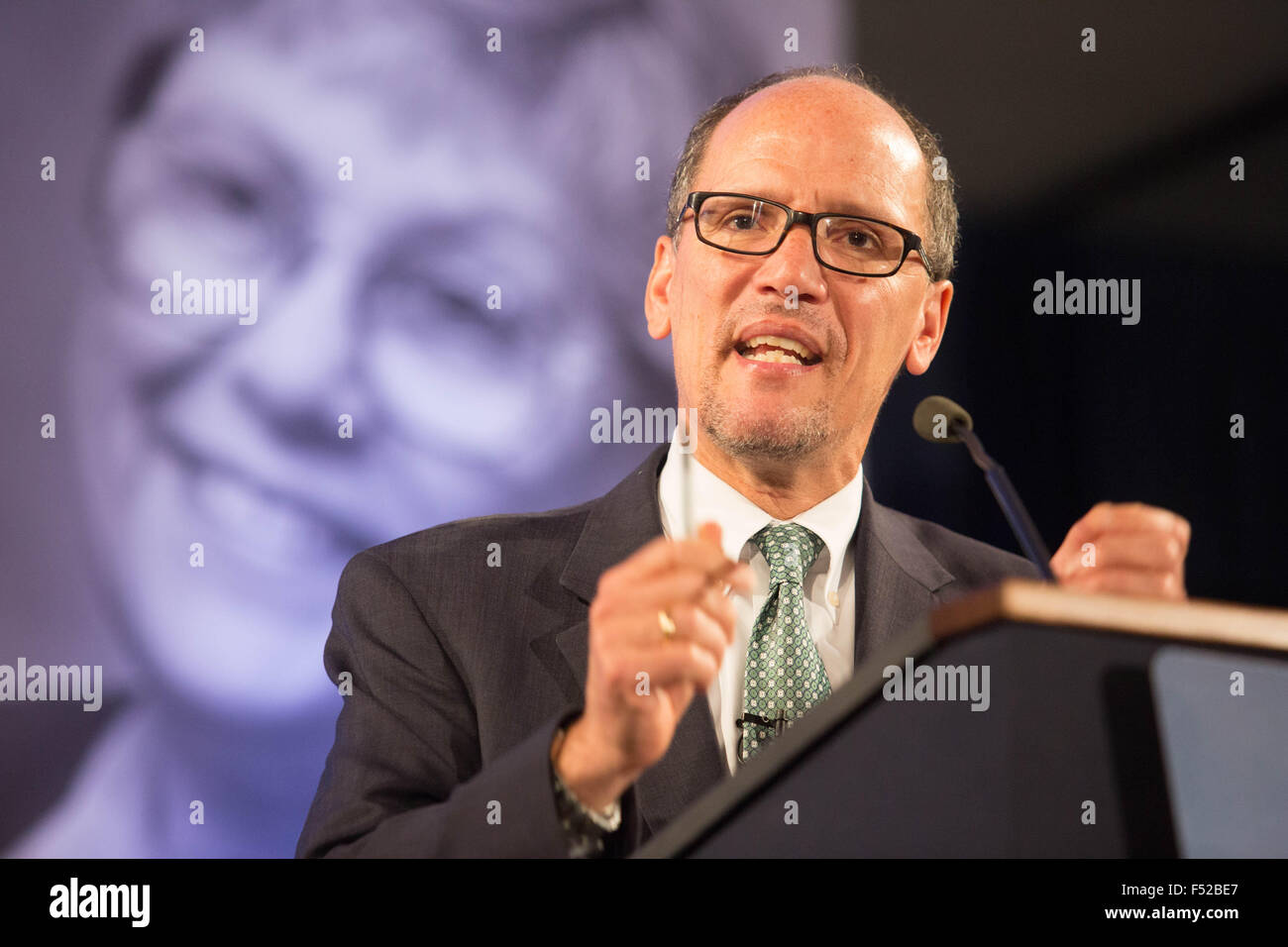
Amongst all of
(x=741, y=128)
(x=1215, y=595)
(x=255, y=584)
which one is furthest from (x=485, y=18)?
(x=1215, y=595)

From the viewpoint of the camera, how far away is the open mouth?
1.90 meters

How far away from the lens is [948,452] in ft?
8.06

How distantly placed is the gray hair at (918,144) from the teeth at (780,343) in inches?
12.1

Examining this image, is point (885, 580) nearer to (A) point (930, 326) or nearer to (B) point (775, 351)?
(B) point (775, 351)

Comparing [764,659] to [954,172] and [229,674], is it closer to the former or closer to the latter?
[229,674]

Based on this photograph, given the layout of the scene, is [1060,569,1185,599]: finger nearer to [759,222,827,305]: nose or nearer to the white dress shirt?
the white dress shirt

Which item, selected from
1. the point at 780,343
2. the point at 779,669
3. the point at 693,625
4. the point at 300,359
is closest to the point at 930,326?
the point at 780,343

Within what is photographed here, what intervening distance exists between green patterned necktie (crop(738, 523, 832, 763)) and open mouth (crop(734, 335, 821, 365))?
1.10 feet

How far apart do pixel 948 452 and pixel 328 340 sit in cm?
122

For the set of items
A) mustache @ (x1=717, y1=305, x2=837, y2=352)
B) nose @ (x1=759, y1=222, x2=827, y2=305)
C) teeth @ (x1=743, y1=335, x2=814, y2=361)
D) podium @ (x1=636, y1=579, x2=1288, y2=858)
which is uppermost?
nose @ (x1=759, y1=222, x2=827, y2=305)

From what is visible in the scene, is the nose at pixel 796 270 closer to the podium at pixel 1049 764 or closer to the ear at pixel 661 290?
the ear at pixel 661 290

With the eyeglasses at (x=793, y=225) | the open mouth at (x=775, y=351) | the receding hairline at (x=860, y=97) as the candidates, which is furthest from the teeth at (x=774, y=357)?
the receding hairline at (x=860, y=97)

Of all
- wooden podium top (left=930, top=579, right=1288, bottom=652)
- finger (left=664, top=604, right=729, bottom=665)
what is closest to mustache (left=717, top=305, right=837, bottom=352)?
finger (left=664, top=604, right=729, bottom=665)

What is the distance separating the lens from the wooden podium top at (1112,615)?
86 centimetres
